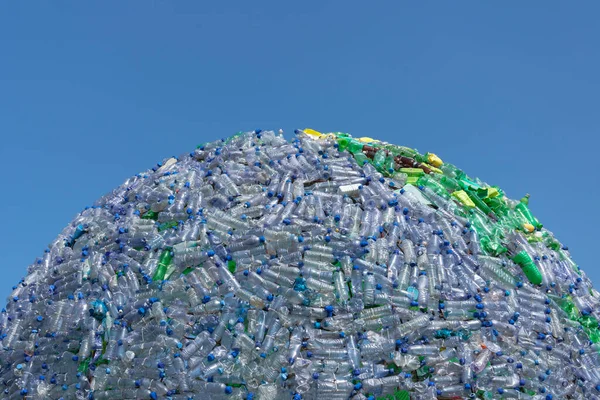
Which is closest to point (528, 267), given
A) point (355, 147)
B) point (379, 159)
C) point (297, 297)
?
point (379, 159)

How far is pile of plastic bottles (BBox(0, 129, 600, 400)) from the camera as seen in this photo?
8.17 meters

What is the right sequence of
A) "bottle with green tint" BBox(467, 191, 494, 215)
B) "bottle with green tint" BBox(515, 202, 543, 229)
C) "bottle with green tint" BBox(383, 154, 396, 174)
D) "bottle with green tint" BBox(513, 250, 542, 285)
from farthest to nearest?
"bottle with green tint" BBox(515, 202, 543, 229), "bottle with green tint" BBox(467, 191, 494, 215), "bottle with green tint" BBox(383, 154, 396, 174), "bottle with green tint" BBox(513, 250, 542, 285)

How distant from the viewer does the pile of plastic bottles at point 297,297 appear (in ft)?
26.8

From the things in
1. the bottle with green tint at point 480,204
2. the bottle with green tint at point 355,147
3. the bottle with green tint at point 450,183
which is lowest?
the bottle with green tint at point 480,204

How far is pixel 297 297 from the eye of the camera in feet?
27.7

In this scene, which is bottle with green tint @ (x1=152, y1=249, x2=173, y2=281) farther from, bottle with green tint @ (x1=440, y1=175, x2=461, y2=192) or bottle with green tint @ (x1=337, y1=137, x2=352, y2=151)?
bottle with green tint @ (x1=440, y1=175, x2=461, y2=192)

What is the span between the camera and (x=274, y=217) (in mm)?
9391

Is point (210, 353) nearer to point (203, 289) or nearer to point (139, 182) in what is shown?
point (203, 289)

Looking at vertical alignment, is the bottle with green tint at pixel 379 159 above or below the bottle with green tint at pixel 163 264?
above

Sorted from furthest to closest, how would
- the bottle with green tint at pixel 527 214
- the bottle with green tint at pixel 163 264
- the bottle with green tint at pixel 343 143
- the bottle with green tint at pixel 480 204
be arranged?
the bottle with green tint at pixel 527 214 < the bottle with green tint at pixel 343 143 < the bottle with green tint at pixel 480 204 < the bottle with green tint at pixel 163 264

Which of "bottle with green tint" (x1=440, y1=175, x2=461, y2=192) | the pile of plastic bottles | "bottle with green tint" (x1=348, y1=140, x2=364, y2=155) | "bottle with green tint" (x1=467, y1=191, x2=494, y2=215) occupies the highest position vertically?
"bottle with green tint" (x1=348, y1=140, x2=364, y2=155)

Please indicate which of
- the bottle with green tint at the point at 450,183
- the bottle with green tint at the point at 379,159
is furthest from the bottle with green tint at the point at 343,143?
the bottle with green tint at the point at 450,183

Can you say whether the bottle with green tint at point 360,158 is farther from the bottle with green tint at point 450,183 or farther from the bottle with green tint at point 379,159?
the bottle with green tint at point 450,183

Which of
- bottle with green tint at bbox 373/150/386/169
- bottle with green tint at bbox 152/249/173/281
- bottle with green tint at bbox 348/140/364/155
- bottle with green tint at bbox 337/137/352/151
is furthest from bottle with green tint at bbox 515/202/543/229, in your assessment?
bottle with green tint at bbox 152/249/173/281
